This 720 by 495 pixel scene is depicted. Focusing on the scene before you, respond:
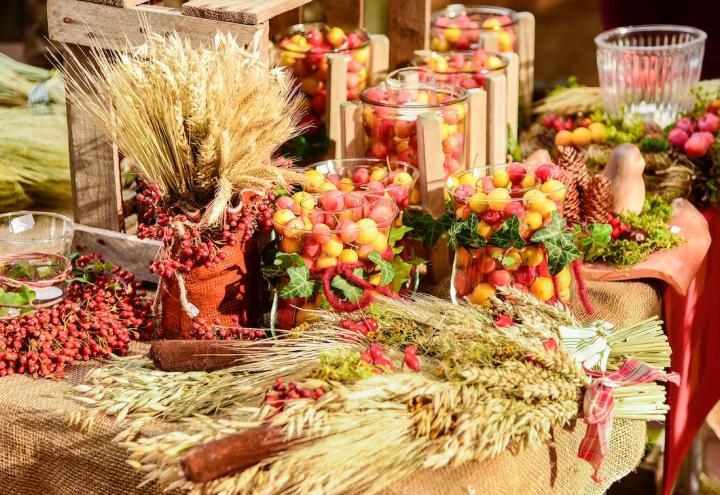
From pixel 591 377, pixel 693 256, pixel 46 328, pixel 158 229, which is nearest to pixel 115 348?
pixel 46 328

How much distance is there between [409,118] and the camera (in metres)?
1.89

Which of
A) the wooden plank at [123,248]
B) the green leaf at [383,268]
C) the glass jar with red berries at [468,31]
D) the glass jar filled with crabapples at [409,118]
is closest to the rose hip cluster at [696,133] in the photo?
the glass jar with red berries at [468,31]

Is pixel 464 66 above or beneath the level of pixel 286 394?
above

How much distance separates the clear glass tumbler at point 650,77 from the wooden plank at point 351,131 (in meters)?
0.86

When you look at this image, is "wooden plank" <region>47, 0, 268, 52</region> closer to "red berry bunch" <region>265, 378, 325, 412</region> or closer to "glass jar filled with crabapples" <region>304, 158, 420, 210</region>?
"glass jar filled with crabapples" <region>304, 158, 420, 210</region>

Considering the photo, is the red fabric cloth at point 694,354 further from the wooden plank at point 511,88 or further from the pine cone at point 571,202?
the wooden plank at point 511,88

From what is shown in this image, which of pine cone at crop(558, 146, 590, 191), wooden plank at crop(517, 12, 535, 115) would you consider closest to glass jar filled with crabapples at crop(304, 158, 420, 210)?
pine cone at crop(558, 146, 590, 191)

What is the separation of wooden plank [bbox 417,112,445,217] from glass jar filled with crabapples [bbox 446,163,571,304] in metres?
0.15

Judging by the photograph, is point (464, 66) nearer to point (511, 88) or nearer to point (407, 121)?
point (511, 88)

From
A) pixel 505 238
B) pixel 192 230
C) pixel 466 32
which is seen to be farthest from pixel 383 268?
pixel 466 32

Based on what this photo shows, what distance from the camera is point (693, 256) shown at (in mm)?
1965

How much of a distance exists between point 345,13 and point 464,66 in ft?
1.13

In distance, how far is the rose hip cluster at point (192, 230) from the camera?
1.54 metres

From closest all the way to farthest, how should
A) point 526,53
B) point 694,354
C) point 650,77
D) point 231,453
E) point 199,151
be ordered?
point 231,453 → point 199,151 → point 694,354 → point 650,77 → point 526,53
